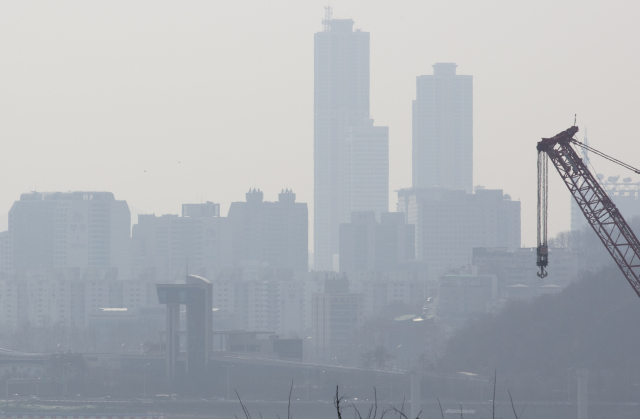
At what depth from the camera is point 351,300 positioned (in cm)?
15562

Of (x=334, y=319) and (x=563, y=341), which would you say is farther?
(x=334, y=319)

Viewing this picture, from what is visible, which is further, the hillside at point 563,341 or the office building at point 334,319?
the office building at point 334,319

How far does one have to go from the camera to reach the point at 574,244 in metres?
196

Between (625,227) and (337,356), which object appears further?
(337,356)

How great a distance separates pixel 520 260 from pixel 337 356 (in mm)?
46382

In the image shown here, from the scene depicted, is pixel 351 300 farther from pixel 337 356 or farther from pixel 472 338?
pixel 472 338

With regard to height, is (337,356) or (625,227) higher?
(625,227)

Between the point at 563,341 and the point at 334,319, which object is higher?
the point at 334,319

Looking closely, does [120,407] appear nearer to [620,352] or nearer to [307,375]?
[307,375]

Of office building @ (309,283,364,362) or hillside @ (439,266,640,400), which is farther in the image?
office building @ (309,283,364,362)

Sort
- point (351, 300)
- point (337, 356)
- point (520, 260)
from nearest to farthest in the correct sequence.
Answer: point (337, 356) → point (351, 300) → point (520, 260)

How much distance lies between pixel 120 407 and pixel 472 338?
1634 inches

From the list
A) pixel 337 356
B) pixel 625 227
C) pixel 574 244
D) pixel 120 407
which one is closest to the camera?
pixel 625 227

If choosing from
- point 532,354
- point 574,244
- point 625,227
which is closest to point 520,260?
point 574,244
